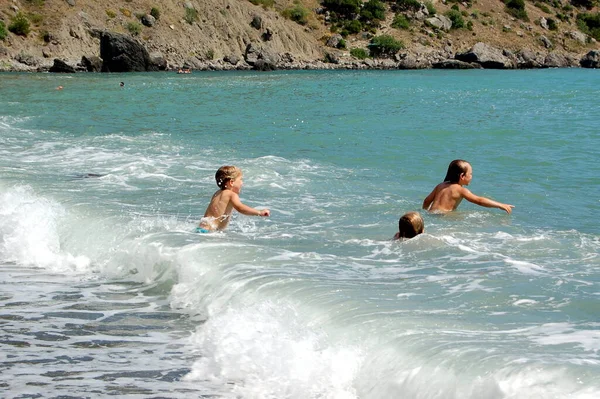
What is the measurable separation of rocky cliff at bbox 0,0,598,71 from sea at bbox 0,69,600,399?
4842cm

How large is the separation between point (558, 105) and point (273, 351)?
28.5 m

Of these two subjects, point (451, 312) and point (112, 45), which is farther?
point (112, 45)

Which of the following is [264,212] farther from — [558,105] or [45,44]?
[45,44]

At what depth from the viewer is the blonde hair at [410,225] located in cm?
878

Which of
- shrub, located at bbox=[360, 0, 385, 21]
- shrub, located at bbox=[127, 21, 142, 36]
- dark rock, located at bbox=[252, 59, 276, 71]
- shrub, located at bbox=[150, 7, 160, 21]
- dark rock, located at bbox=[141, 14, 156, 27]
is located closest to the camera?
dark rock, located at bbox=[252, 59, 276, 71]

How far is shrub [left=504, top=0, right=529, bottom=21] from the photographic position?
101m

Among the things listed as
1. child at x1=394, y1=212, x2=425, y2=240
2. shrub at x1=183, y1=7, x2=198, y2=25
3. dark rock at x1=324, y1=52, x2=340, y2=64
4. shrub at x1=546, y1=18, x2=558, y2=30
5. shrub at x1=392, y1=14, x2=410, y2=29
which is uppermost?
shrub at x1=546, y1=18, x2=558, y2=30

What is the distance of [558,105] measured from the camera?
1257 inches

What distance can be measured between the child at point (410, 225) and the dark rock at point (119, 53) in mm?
54940

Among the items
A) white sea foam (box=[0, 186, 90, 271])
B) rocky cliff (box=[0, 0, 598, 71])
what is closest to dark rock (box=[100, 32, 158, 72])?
rocky cliff (box=[0, 0, 598, 71])

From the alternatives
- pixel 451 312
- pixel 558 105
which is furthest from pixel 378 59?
pixel 451 312

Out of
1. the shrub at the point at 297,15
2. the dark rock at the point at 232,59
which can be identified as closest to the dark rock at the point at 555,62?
the shrub at the point at 297,15

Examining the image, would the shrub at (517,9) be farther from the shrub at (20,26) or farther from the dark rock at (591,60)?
the shrub at (20,26)

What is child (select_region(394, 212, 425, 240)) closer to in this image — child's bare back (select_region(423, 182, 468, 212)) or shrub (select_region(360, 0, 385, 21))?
child's bare back (select_region(423, 182, 468, 212))
